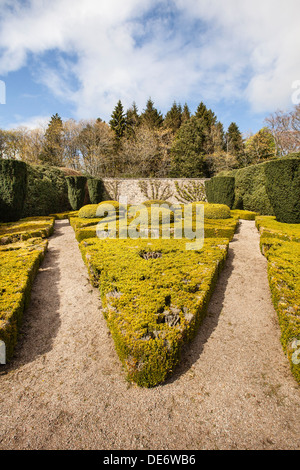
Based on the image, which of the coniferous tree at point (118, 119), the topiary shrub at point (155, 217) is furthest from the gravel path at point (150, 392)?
the coniferous tree at point (118, 119)

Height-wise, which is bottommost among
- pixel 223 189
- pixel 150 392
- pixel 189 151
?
pixel 150 392

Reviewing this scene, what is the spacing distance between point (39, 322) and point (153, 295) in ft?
7.17

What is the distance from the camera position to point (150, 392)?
249 centimetres

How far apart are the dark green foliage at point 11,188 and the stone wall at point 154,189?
36.8 feet

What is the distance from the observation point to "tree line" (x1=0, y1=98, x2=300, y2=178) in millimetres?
28109

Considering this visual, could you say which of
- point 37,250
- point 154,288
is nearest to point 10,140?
point 37,250

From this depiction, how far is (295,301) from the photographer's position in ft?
10.3

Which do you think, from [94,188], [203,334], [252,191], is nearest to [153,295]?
[203,334]

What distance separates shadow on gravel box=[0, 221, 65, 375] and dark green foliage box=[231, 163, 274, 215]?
11.4 m

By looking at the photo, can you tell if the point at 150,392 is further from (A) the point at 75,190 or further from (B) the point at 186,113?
(B) the point at 186,113

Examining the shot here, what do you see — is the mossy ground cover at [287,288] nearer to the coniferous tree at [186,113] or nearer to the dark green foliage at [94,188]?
the dark green foliage at [94,188]

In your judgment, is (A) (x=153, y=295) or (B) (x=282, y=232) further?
(B) (x=282, y=232)

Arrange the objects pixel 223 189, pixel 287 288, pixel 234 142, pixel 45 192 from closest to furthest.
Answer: pixel 287 288, pixel 223 189, pixel 45 192, pixel 234 142
